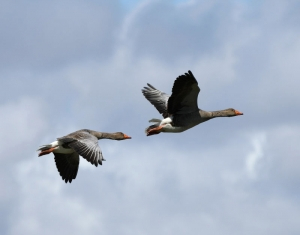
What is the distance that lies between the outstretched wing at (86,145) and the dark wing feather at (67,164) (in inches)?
60.6

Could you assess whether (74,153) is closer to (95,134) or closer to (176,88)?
(95,134)

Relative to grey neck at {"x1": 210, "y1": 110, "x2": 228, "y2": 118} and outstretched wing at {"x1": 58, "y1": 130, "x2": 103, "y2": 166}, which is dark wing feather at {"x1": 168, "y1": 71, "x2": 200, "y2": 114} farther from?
outstretched wing at {"x1": 58, "y1": 130, "x2": 103, "y2": 166}

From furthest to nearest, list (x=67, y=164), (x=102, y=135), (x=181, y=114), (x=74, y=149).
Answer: (x=102, y=135)
(x=67, y=164)
(x=181, y=114)
(x=74, y=149)

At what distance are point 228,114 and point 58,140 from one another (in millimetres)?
6044

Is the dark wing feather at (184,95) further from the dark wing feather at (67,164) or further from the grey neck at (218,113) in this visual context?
the dark wing feather at (67,164)

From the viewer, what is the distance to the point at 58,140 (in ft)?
111

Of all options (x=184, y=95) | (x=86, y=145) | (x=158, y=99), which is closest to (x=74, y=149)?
(x=86, y=145)

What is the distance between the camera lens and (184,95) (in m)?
31.8

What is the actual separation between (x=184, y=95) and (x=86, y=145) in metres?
3.59

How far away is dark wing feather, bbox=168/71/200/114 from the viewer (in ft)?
101

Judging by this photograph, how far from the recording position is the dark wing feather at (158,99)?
3513 centimetres

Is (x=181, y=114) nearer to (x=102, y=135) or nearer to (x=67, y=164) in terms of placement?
(x=102, y=135)

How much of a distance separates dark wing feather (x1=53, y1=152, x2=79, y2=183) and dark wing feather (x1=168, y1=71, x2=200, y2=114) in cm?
443

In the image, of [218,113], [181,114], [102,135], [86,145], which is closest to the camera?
[86,145]
